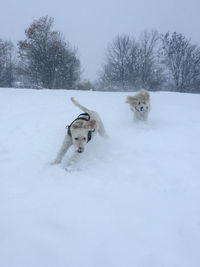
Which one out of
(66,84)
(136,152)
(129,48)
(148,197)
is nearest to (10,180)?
(148,197)

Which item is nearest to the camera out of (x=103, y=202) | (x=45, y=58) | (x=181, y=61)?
(x=103, y=202)

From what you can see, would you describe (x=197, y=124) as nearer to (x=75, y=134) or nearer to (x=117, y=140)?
(x=117, y=140)

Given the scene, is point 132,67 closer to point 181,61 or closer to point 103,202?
point 181,61

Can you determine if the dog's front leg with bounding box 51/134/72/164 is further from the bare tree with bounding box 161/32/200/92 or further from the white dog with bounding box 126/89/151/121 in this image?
the bare tree with bounding box 161/32/200/92

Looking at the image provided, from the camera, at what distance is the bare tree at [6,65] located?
98.2 ft

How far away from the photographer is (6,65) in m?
31.0

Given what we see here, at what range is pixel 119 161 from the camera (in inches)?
170

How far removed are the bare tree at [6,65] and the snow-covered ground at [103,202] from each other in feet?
87.2

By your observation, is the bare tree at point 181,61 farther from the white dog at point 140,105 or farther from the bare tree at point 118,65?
the white dog at point 140,105

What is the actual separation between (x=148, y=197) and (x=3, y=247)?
179 cm

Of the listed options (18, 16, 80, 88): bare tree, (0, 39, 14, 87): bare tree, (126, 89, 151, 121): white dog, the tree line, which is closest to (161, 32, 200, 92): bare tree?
the tree line

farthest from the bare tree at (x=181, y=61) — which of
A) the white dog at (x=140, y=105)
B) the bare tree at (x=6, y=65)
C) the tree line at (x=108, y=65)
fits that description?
the white dog at (x=140, y=105)

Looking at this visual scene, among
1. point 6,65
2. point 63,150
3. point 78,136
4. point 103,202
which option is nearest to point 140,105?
point 78,136

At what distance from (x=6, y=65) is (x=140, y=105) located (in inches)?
1133
